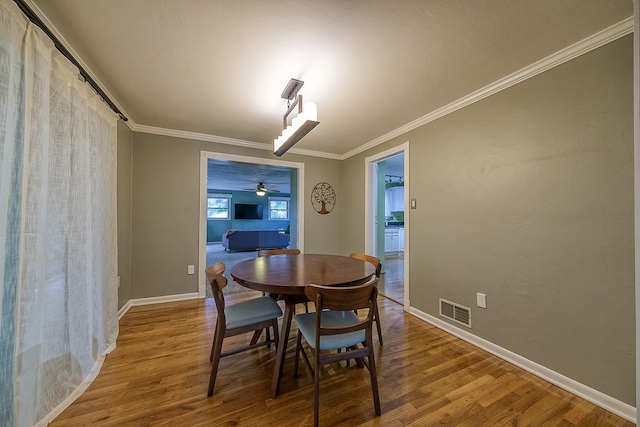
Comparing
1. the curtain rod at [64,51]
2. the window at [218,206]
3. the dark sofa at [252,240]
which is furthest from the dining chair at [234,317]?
the window at [218,206]

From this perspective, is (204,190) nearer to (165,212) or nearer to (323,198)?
(165,212)

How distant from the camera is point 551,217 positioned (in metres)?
1.68

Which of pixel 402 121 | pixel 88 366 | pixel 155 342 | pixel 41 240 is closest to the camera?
pixel 41 240

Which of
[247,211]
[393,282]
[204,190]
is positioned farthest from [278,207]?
[393,282]

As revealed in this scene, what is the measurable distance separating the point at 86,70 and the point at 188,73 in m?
0.77

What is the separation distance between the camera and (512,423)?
Answer: 131 centimetres

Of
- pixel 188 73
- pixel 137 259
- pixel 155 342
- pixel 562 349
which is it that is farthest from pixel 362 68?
pixel 137 259

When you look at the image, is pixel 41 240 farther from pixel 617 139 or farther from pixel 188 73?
pixel 617 139

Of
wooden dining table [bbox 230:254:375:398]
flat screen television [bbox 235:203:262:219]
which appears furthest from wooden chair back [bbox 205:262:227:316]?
flat screen television [bbox 235:203:262:219]

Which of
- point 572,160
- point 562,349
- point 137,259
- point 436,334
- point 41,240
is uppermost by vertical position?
point 572,160

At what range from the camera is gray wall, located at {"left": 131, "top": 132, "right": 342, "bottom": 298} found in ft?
9.87

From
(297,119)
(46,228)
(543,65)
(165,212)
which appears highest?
(543,65)

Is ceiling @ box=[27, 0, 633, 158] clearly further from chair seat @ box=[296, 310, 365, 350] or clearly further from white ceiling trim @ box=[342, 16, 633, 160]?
chair seat @ box=[296, 310, 365, 350]

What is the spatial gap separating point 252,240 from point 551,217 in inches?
285
